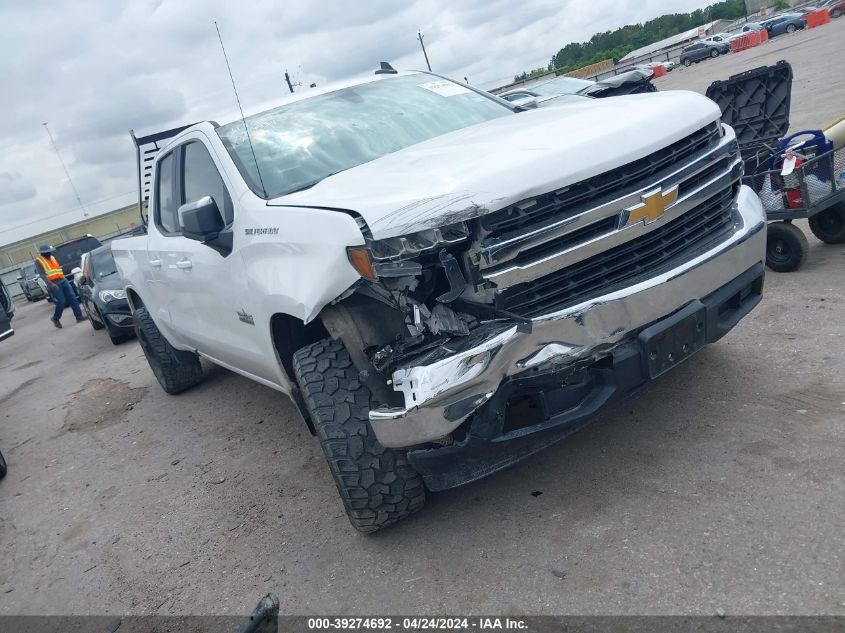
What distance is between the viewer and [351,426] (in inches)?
119

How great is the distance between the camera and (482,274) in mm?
2609

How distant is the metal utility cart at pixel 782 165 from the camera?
4930 mm

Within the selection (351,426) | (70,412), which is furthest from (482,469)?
(70,412)

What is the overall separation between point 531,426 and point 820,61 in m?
20.2

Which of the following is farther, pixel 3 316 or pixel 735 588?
pixel 3 316

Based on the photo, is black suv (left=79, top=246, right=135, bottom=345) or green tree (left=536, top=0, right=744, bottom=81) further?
green tree (left=536, top=0, right=744, bottom=81)

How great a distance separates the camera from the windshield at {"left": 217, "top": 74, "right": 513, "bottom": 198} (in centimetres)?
370

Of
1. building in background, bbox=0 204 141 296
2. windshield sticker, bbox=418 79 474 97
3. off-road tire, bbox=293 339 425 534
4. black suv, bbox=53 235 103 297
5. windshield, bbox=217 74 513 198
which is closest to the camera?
off-road tire, bbox=293 339 425 534

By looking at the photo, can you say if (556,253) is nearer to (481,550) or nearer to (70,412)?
(481,550)

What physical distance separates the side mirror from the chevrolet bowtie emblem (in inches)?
79.5

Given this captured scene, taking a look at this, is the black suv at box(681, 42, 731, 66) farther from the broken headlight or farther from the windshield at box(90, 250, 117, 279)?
the broken headlight

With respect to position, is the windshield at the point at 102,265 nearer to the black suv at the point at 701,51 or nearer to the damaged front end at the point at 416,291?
the damaged front end at the point at 416,291

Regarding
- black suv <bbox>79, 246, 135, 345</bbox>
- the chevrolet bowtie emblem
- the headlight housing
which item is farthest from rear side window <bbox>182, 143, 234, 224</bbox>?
the headlight housing

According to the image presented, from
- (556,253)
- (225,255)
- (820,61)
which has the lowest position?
(820,61)
